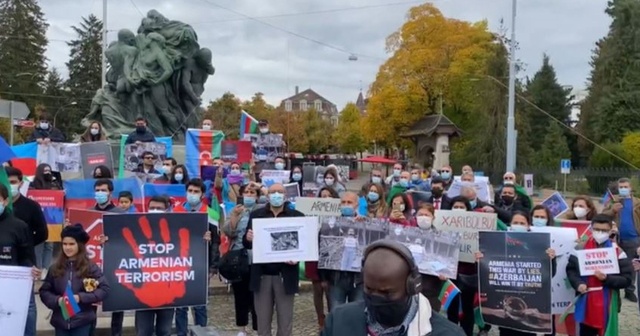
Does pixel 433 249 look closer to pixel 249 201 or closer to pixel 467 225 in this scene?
pixel 467 225

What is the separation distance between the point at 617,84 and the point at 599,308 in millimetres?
50342

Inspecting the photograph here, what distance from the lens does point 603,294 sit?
22.5 ft

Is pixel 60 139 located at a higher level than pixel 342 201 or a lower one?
higher

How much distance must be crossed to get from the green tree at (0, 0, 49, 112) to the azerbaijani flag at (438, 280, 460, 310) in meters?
65.5

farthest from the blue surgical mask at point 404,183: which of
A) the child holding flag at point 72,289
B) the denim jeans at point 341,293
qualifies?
the child holding flag at point 72,289

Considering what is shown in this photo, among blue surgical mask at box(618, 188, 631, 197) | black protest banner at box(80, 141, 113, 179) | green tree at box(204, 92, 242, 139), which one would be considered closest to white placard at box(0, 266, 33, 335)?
black protest banner at box(80, 141, 113, 179)

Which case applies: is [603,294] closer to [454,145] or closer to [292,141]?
[454,145]

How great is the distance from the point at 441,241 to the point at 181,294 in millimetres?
2715

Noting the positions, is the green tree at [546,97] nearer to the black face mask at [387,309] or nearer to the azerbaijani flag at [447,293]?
the azerbaijani flag at [447,293]

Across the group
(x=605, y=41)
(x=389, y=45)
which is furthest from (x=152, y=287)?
(x=605, y=41)

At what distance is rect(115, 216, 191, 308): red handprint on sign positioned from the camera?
6.83 m

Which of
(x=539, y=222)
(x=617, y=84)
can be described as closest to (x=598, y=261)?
(x=539, y=222)

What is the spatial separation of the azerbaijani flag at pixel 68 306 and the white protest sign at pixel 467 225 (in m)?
3.82

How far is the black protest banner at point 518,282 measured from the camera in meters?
6.95
